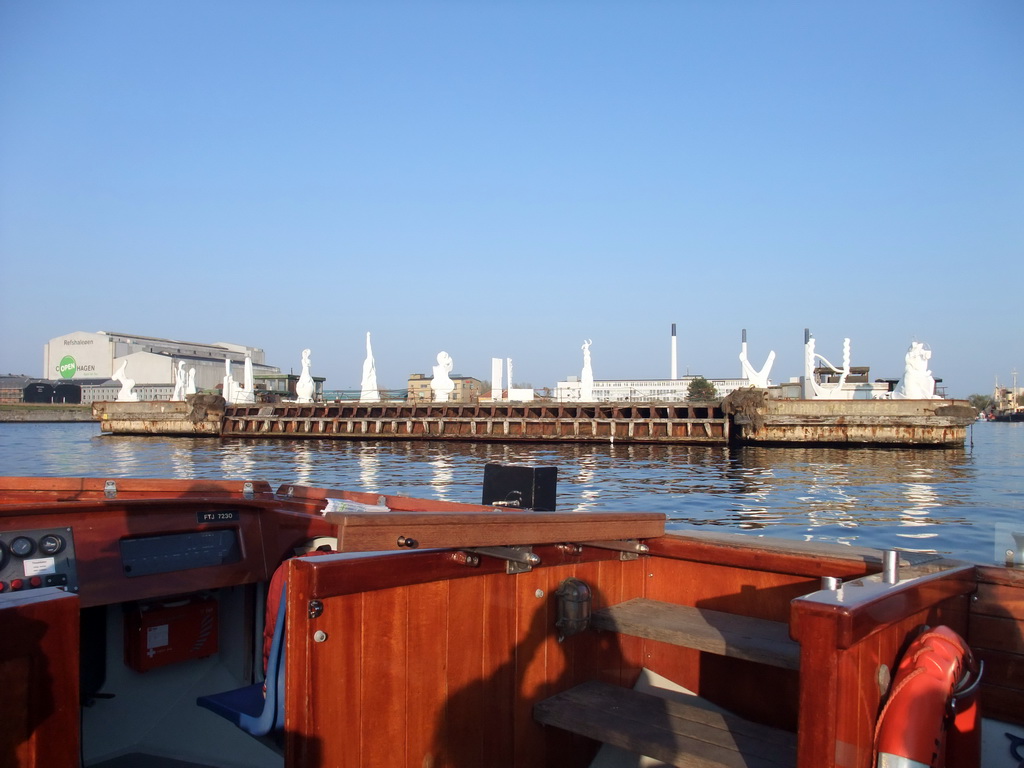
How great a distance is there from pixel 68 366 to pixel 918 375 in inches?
3656

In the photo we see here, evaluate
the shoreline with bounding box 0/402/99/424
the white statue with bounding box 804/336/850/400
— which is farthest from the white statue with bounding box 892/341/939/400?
the shoreline with bounding box 0/402/99/424

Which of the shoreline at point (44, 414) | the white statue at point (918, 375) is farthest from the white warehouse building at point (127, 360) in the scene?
the white statue at point (918, 375)

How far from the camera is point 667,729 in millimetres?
2881

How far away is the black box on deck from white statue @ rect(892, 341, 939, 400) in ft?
98.6

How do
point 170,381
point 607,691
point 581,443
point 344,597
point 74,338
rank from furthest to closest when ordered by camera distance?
point 74,338 → point 170,381 → point 581,443 → point 607,691 → point 344,597

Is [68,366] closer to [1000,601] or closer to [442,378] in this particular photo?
[442,378]

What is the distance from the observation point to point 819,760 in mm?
2029

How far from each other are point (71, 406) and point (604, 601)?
91829mm

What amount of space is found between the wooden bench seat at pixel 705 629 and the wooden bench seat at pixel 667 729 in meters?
0.28

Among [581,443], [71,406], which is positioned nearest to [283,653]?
[581,443]

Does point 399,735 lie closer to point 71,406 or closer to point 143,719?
point 143,719

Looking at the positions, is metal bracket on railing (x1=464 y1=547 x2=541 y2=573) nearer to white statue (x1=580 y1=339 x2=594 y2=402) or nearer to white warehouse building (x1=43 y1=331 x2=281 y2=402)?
white statue (x1=580 y1=339 x2=594 y2=402)

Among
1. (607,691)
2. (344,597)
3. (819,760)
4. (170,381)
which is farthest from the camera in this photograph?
(170,381)

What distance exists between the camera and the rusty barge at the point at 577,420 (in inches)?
1140
